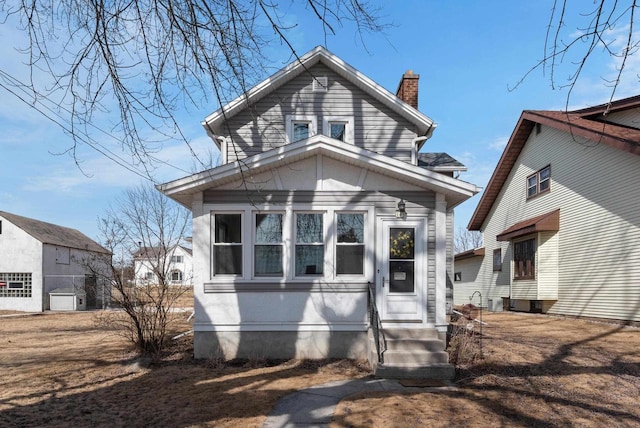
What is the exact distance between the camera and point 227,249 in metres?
8.70

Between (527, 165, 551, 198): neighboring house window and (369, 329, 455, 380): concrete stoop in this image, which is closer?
(369, 329, 455, 380): concrete stoop

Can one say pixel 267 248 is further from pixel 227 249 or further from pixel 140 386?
pixel 140 386

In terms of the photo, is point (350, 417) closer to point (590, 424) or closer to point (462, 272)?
point (590, 424)

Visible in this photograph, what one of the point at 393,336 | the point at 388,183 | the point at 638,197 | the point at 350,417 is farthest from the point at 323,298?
the point at 638,197

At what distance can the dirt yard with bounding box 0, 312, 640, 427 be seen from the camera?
5289 millimetres

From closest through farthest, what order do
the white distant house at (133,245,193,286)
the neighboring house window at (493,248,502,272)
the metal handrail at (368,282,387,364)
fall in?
the metal handrail at (368,282,387,364)
the white distant house at (133,245,193,286)
the neighboring house window at (493,248,502,272)

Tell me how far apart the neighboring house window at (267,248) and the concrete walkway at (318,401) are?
270 centimetres

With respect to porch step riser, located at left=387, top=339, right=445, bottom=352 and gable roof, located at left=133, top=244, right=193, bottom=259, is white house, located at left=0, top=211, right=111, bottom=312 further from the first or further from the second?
porch step riser, located at left=387, top=339, right=445, bottom=352

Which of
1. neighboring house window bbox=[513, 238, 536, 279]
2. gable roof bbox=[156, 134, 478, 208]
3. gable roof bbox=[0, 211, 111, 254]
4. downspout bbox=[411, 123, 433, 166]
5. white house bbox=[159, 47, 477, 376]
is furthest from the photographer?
gable roof bbox=[0, 211, 111, 254]

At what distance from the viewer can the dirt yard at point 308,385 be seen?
17.4ft

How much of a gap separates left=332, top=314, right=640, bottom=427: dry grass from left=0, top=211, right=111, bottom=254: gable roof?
72.3 feet

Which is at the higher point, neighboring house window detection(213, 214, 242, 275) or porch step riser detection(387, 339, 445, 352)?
neighboring house window detection(213, 214, 242, 275)

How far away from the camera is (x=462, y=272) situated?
27391 mm

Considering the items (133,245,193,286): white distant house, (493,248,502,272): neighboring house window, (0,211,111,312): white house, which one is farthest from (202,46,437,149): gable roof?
(0,211,111,312): white house
